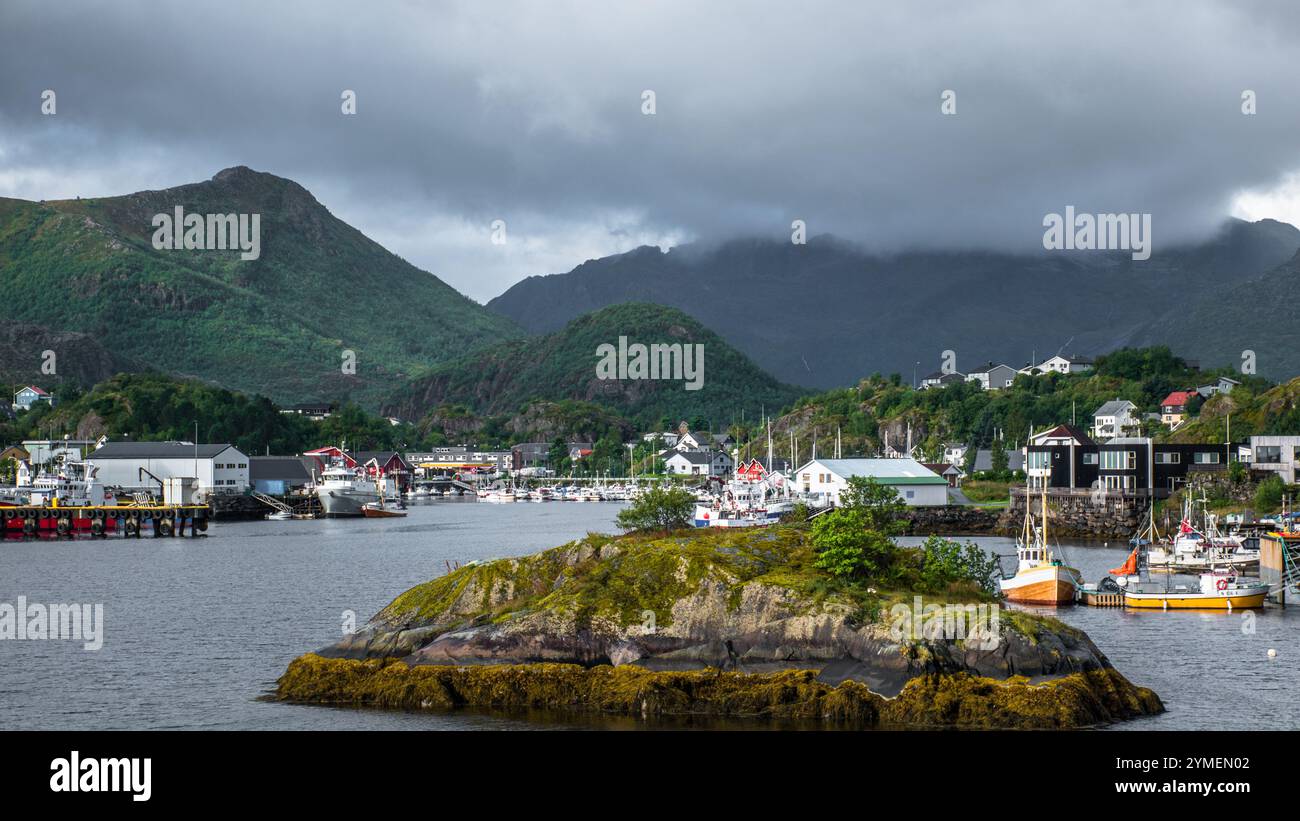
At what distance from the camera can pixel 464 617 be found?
134ft

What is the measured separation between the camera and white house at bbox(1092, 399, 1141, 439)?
517 ft

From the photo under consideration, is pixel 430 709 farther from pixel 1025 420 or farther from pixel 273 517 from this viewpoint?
pixel 1025 420

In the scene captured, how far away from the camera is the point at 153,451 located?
152000mm

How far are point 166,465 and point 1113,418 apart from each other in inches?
4382

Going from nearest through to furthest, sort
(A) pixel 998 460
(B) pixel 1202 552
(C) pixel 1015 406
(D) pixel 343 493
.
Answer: (B) pixel 1202 552
(A) pixel 998 460
(D) pixel 343 493
(C) pixel 1015 406

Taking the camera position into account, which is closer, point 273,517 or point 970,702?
point 970,702

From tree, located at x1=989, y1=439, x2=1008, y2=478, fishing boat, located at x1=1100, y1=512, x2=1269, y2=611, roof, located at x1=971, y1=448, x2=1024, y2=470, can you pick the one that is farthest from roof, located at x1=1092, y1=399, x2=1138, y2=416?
fishing boat, located at x1=1100, y1=512, x2=1269, y2=611

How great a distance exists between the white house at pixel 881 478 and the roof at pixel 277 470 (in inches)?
2910

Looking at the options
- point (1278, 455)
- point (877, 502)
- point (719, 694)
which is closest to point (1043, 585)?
point (877, 502)

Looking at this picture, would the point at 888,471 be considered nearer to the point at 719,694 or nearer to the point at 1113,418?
the point at 1113,418

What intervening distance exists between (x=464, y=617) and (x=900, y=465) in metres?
85.8

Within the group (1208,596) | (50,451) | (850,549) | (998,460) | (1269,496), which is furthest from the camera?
(50,451)

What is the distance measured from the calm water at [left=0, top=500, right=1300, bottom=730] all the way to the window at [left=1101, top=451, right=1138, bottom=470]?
1497 centimetres
